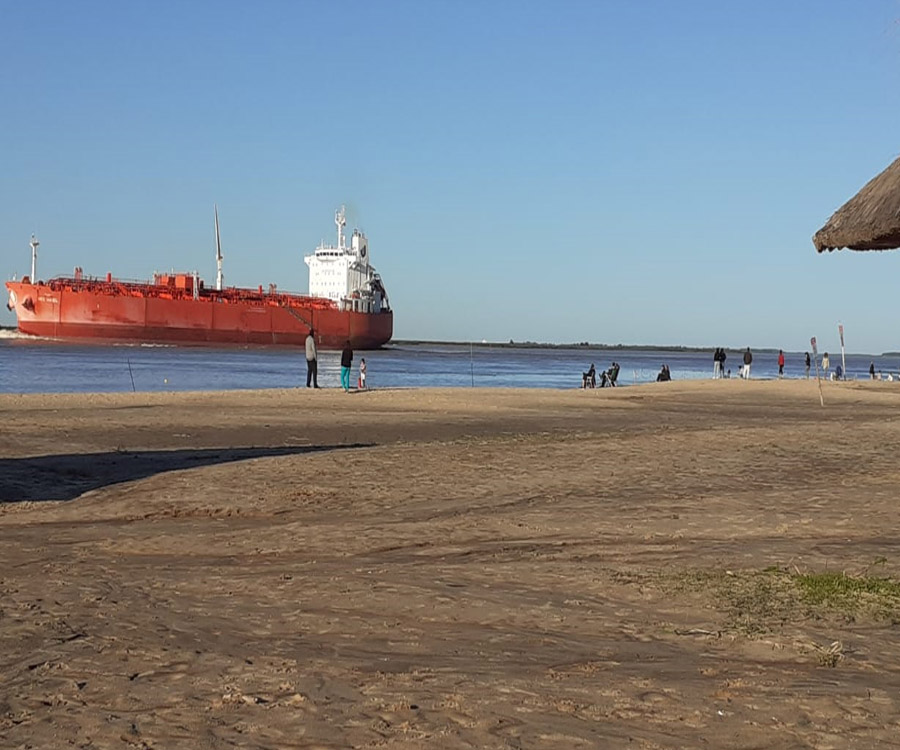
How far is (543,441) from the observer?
1284 cm

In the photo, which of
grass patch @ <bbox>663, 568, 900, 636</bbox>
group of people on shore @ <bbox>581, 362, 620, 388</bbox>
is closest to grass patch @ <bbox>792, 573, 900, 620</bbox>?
grass patch @ <bbox>663, 568, 900, 636</bbox>

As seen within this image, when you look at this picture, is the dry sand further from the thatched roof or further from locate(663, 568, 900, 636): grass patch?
the thatched roof

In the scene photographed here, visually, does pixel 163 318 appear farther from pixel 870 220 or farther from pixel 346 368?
pixel 870 220

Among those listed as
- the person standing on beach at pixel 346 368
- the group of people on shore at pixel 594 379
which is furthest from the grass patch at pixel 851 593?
the group of people on shore at pixel 594 379

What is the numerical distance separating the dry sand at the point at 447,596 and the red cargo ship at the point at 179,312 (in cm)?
5577

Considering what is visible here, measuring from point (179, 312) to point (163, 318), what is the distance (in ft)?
4.59

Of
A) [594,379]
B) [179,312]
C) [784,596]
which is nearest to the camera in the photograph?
[784,596]

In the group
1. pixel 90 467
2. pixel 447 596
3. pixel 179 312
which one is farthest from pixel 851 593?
pixel 179 312

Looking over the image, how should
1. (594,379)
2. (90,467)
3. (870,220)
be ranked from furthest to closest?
(594,379)
(90,467)
(870,220)

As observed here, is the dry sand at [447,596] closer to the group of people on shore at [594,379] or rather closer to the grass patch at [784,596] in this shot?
the grass patch at [784,596]

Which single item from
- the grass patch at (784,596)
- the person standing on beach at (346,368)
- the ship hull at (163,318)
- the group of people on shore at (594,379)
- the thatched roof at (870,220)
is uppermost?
the ship hull at (163,318)

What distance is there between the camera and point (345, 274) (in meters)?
78.4

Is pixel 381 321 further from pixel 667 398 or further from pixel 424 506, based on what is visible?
pixel 424 506

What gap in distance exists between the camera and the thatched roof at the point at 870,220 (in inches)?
239
